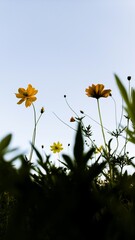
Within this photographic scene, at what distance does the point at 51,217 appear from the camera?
318mm

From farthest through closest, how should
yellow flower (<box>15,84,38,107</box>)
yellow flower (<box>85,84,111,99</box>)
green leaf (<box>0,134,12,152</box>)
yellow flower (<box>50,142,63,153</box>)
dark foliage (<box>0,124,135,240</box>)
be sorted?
yellow flower (<box>50,142,63,153</box>)
yellow flower (<box>15,84,38,107</box>)
yellow flower (<box>85,84,111,99</box>)
green leaf (<box>0,134,12,152</box>)
dark foliage (<box>0,124,135,240</box>)

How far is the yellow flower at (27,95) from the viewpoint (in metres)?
3.87

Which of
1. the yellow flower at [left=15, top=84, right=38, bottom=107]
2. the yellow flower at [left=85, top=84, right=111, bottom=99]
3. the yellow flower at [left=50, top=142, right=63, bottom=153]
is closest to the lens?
the yellow flower at [left=85, top=84, right=111, bottom=99]

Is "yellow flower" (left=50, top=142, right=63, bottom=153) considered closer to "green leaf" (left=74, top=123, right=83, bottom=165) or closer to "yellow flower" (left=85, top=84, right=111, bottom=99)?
"yellow flower" (left=85, top=84, right=111, bottom=99)

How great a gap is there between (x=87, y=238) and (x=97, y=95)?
3.13 meters

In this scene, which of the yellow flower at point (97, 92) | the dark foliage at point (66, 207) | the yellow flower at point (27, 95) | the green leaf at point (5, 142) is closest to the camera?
Result: the dark foliage at point (66, 207)

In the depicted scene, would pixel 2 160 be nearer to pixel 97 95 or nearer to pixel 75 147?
pixel 75 147

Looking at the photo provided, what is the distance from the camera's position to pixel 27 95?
399 cm

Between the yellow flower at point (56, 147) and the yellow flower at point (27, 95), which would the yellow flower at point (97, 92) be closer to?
the yellow flower at point (27, 95)

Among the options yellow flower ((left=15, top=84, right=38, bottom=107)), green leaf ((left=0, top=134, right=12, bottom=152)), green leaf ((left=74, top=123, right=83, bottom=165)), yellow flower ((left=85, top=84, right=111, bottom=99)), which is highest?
yellow flower ((left=15, top=84, right=38, bottom=107))

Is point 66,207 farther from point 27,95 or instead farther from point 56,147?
point 56,147

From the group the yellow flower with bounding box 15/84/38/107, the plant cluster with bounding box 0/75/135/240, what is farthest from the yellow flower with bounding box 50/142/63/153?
the plant cluster with bounding box 0/75/135/240

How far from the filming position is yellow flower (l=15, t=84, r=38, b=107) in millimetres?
3871

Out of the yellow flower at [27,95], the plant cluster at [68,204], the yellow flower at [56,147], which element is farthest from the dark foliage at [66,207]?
the yellow flower at [56,147]
